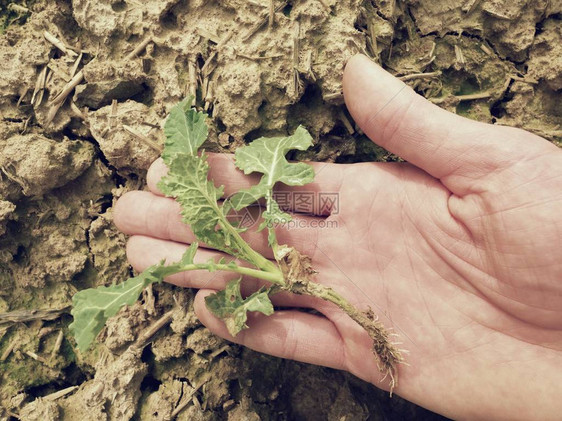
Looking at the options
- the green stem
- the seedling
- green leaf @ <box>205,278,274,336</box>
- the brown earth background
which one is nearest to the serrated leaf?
the seedling

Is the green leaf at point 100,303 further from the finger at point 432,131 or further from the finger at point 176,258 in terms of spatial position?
the finger at point 432,131

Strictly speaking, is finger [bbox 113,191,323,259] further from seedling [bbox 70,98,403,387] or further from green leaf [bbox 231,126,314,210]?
green leaf [bbox 231,126,314,210]

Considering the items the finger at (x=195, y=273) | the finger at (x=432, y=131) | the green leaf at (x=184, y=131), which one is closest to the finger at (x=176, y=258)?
the finger at (x=195, y=273)

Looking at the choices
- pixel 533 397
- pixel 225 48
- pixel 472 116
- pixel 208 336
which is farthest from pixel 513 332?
pixel 225 48

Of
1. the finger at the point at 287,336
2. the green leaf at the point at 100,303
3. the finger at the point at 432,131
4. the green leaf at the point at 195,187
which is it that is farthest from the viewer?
the finger at the point at 287,336

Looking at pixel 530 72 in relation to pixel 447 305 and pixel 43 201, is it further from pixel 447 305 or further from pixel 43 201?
pixel 43 201

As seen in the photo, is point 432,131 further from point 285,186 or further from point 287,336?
point 287,336

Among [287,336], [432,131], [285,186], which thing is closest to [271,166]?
[285,186]
